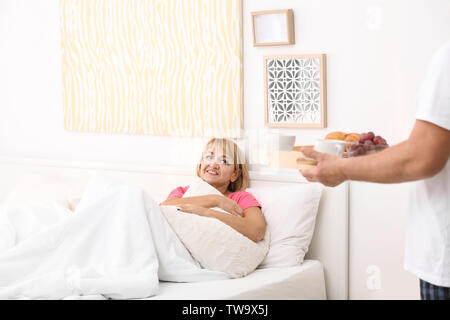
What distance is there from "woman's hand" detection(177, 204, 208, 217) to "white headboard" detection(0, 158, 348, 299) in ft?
1.33

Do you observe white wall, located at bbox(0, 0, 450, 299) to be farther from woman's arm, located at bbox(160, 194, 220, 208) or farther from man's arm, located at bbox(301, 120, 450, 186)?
man's arm, located at bbox(301, 120, 450, 186)

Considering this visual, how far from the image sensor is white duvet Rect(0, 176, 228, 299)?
1802 millimetres

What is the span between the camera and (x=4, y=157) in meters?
3.55

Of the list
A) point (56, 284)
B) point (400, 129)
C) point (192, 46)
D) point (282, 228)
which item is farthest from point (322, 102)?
point (56, 284)

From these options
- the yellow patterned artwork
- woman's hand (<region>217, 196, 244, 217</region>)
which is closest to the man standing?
woman's hand (<region>217, 196, 244, 217</region>)

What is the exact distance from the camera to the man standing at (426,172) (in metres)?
1.09

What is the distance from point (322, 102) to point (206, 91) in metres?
0.63

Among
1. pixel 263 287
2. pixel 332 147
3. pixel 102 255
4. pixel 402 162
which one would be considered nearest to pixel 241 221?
pixel 263 287

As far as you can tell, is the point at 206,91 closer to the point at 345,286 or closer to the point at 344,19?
the point at 344,19

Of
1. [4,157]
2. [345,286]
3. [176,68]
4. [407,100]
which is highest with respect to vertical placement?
[176,68]

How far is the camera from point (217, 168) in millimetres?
2541

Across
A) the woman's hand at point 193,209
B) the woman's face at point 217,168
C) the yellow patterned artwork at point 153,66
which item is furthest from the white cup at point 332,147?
the yellow patterned artwork at point 153,66

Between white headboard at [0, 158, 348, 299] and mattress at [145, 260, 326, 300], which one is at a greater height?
white headboard at [0, 158, 348, 299]

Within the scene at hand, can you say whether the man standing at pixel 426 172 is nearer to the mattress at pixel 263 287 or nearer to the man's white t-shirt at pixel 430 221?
the man's white t-shirt at pixel 430 221
